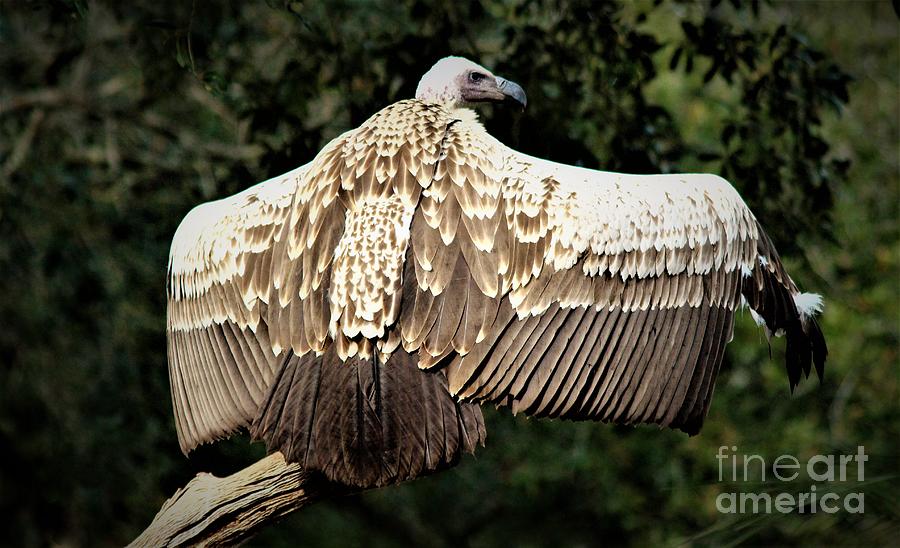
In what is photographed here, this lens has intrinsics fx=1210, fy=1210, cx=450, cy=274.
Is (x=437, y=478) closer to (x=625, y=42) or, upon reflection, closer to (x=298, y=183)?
(x=625, y=42)

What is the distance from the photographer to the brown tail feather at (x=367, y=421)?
3.99 m

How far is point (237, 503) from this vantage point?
439 cm

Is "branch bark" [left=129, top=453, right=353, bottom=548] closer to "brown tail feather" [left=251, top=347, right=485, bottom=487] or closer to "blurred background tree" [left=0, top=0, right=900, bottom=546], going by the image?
"brown tail feather" [left=251, top=347, right=485, bottom=487]

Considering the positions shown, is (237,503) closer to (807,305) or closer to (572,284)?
(572,284)

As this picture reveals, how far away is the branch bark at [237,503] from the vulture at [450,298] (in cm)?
24

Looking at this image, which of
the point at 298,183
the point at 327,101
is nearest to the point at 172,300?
the point at 298,183

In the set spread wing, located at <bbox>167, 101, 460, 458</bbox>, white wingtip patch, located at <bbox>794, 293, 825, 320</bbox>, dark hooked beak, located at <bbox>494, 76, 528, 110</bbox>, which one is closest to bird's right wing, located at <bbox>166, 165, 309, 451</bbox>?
spread wing, located at <bbox>167, 101, 460, 458</bbox>

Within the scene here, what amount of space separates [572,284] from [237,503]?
4.76 feet

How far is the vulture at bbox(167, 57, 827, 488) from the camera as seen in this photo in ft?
13.5

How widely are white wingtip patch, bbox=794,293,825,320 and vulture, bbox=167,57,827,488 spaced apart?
0.03 feet

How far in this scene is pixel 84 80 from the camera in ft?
32.5

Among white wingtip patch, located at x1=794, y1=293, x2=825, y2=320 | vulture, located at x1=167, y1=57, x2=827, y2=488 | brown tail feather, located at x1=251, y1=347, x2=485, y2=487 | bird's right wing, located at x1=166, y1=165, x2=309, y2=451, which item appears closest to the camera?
brown tail feather, located at x1=251, y1=347, x2=485, y2=487

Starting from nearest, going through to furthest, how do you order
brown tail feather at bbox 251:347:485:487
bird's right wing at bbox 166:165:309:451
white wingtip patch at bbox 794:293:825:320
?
brown tail feather at bbox 251:347:485:487
bird's right wing at bbox 166:165:309:451
white wingtip patch at bbox 794:293:825:320

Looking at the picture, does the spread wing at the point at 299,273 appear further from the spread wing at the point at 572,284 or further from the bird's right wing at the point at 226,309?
the spread wing at the point at 572,284
